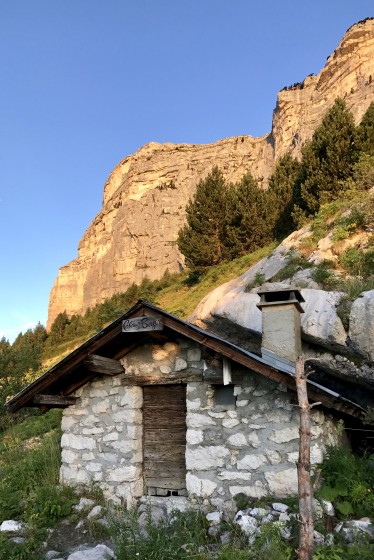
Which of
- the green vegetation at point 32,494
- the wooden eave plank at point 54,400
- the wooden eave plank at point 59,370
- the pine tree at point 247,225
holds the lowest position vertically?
the green vegetation at point 32,494

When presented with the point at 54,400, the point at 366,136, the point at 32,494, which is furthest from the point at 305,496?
the point at 366,136

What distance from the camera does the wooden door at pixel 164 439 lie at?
291 inches

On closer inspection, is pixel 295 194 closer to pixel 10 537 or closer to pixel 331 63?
pixel 10 537

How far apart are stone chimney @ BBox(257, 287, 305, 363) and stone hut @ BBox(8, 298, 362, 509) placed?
0.06 ft

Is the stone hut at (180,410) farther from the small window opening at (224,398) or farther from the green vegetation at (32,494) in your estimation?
the green vegetation at (32,494)

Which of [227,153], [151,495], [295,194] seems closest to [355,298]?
[151,495]

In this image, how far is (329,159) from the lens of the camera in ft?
62.9

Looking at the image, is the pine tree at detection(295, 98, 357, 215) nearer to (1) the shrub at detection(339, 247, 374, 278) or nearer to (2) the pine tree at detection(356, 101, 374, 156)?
(2) the pine tree at detection(356, 101, 374, 156)

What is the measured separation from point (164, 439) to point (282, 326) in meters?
2.95

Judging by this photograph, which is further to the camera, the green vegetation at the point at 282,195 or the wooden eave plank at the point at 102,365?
the green vegetation at the point at 282,195

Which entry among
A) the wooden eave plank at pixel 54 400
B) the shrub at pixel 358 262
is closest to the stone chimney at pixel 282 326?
the shrub at pixel 358 262

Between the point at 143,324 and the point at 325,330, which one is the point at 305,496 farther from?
the point at 325,330

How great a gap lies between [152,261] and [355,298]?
180ft

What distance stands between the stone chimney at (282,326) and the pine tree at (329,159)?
1178 cm
